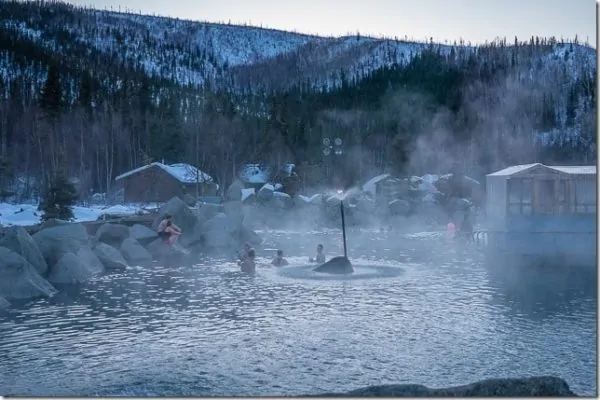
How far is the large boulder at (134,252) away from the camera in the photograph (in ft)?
67.1

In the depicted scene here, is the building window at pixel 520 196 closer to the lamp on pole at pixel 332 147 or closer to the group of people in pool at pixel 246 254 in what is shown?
the group of people in pool at pixel 246 254

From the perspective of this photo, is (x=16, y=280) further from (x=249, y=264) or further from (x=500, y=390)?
(x=500, y=390)

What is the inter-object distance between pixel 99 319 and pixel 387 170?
49621 millimetres

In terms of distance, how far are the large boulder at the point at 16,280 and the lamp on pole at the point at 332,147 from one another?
165 ft

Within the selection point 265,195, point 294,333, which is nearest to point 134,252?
point 294,333

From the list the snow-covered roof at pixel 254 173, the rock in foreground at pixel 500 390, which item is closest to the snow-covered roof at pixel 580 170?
the rock in foreground at pixel 500 390

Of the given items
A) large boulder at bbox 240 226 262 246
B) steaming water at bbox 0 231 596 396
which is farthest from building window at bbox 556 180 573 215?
large boulder at bbox 240 226 262 246

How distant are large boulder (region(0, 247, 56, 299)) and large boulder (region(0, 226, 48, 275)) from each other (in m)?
1.63

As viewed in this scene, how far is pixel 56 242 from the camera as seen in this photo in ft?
56.5

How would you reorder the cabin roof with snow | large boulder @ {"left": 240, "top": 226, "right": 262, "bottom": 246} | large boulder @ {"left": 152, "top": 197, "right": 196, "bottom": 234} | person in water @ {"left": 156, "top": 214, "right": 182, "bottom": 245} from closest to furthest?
person in water @ {"left": 156, "top": 214, "right": 182, "bottom": 245} < large boulder @ {"left": 152, "top": 197, "right": 196, "bottom": 234} < large boulder @ {"left": 240, "top": 226, "right": 262, "bottom": 246} < the cabin roof with snow

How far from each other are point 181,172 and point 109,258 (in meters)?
30.4

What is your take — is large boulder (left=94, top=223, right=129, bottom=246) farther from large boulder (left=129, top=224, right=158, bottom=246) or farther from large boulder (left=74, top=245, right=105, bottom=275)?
large boulder (left=74, top=245, right=105, bottom=275)

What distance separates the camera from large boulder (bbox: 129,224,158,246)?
22.5m

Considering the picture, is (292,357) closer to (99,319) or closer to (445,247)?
(99,319)
